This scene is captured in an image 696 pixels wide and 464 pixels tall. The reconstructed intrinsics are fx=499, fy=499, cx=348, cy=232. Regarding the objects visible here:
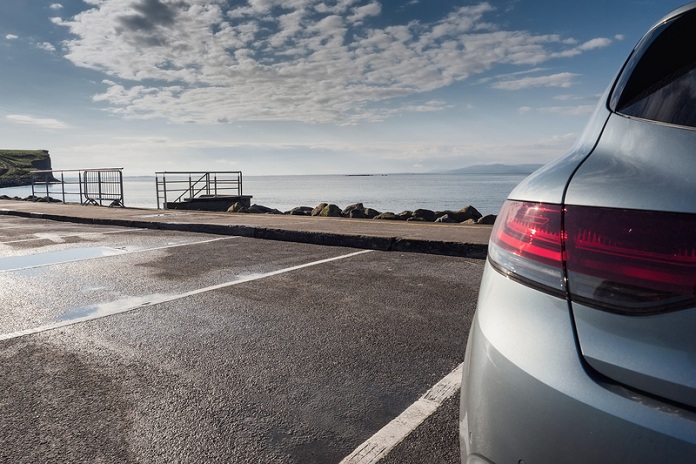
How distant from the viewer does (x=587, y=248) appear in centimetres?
116

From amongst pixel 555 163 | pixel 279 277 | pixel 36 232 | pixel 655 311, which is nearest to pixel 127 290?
pixel 279 277

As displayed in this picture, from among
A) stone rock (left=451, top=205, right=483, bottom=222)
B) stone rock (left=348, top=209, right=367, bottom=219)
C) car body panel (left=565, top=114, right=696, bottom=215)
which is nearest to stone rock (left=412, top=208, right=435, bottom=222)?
stone rock (left=451, top=205, right=483, bottom=222)

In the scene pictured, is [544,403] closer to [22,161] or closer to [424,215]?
[424,215]

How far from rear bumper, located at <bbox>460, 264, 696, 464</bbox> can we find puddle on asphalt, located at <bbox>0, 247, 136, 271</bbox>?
6534 millimetres

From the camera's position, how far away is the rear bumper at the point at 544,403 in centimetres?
97

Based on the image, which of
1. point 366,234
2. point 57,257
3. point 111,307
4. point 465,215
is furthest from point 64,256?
point 465,215

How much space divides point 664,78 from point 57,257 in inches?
295

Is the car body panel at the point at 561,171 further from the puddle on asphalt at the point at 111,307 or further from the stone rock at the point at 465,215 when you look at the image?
the stone rock at the point at 465,215

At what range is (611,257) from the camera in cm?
112

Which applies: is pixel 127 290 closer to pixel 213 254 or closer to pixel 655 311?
pixel 213 254

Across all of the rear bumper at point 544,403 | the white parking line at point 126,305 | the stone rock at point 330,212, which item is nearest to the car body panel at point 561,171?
the rear bumper at point 544,403

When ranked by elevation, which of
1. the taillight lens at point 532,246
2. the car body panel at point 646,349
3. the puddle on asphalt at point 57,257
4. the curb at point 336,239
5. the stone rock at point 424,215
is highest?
the taillight lens at point 532,246

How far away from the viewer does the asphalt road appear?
2.27 m

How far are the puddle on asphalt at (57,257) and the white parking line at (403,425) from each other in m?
5.68
